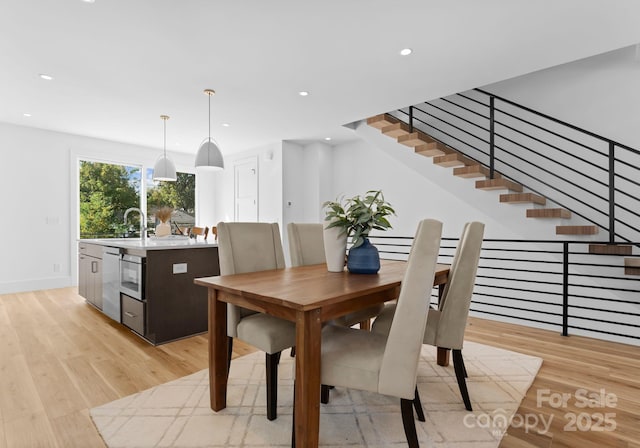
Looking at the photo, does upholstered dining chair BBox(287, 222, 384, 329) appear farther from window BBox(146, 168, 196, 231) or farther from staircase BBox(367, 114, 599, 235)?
window BBox(146, 168, 196, 231)

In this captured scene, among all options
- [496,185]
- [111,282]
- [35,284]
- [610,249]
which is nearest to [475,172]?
[496,185]

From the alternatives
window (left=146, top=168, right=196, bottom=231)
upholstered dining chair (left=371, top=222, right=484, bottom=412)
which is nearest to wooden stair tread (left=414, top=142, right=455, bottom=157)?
upholstered dining chair (left=371, top=222, right=484, bottom=412)

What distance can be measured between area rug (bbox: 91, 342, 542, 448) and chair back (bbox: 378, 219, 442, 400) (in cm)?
47

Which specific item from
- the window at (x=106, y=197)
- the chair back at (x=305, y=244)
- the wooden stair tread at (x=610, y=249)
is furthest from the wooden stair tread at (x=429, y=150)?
the window at (x=106, y=197)

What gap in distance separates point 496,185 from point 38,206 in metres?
6.62

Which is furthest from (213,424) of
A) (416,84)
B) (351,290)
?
(416,84)

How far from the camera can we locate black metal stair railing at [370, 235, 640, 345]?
10.5 feet

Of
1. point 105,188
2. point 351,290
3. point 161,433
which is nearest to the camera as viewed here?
point 351,290

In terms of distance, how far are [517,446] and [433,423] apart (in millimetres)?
377

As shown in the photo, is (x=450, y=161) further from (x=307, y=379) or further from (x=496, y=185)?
(x=307, y=379)

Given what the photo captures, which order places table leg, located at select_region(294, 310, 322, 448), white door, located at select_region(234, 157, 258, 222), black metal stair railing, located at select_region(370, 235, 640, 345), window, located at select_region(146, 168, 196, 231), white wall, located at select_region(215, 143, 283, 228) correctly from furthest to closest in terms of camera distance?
window, located at select_region(146, 168, 196, 231) < white door, located at select_region(234, 157, 258, 222) < white wall, located at select_region(215, 143, 283, 228) < black metal stair railing, located at select_region(370, 235, 640, 345) < table leg, located at select_region(294, 310, 322, 448)

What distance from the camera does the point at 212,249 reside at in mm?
3166

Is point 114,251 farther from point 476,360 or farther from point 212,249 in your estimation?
point 476,360

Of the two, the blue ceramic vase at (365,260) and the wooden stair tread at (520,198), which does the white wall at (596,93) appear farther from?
the blue ceramic vase at (365,260)
